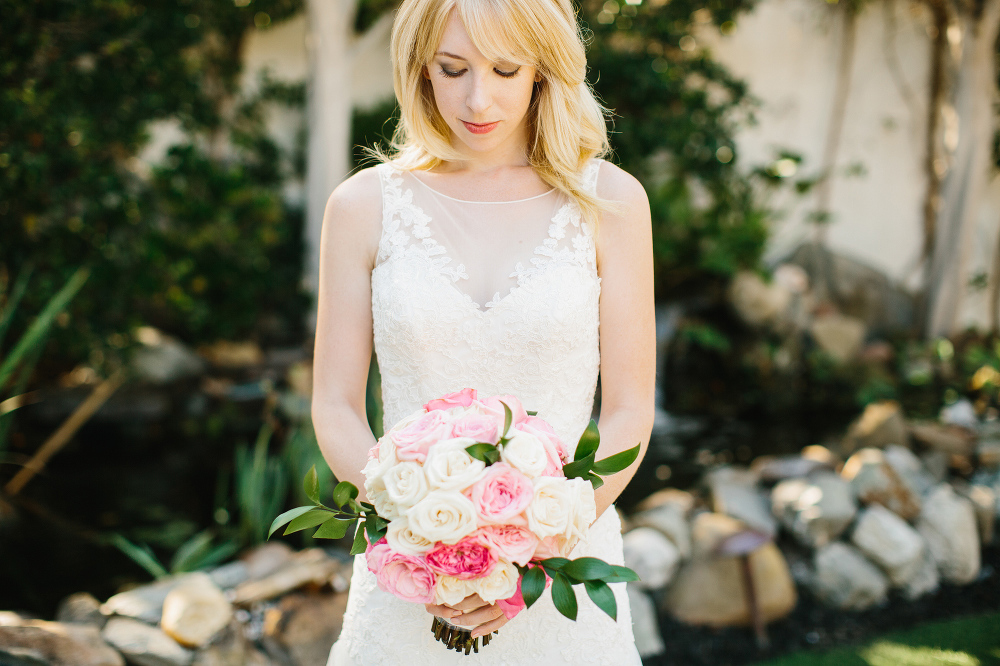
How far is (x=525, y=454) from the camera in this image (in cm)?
117

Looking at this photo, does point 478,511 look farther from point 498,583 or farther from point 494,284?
point 494,284

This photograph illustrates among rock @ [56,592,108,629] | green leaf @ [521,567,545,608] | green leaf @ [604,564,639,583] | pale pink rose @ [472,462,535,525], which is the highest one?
pale pink rose @ [472,462,535,525]

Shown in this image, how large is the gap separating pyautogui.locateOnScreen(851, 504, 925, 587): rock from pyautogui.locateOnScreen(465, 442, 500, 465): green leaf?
11.5 feet

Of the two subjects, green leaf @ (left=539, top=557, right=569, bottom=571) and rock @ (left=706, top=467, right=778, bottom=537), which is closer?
green leaf @ (left=539, top=557, right=569, bottom=571)

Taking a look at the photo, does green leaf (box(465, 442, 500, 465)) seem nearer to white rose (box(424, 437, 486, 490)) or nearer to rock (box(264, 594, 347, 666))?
white rose (box(424, 437, 486, 490))

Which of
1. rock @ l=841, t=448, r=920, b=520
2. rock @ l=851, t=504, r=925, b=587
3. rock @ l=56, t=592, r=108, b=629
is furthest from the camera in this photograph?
rock @ l=841, t=448, r=920, b=520

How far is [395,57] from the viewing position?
1.78 m

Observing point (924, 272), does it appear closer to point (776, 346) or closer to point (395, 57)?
point (776, 346)

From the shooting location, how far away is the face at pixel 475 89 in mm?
1606

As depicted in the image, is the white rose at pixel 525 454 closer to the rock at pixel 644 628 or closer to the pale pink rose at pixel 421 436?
the pale pink rose at pixel 421 436

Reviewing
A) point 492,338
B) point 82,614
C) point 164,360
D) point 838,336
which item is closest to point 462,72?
point 492,338

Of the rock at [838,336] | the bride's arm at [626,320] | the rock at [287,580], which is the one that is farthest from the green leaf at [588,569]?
the rock at [838,336]

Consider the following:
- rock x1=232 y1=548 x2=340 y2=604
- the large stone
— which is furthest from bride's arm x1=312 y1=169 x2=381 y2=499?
the large stone

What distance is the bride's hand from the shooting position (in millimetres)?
1286
